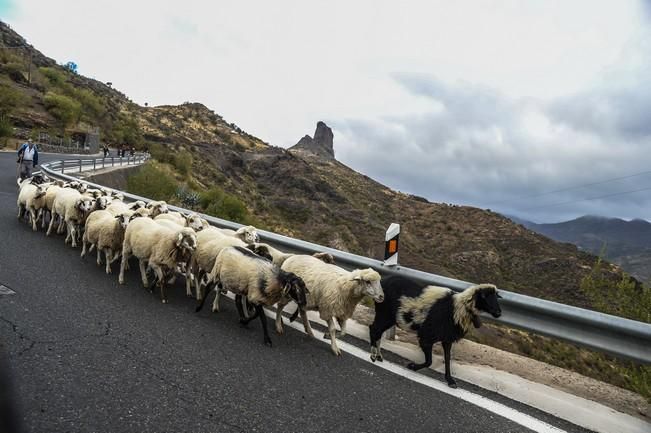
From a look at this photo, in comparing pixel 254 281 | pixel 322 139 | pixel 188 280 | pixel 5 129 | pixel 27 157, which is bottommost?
pixel 188 280

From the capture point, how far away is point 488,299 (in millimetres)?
4402

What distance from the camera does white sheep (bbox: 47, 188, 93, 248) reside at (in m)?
8.47

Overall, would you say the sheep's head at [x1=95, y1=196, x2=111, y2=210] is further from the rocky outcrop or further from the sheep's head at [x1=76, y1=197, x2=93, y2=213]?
the rocky outcrop

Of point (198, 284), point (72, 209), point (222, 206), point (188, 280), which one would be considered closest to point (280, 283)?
point (198, 284)

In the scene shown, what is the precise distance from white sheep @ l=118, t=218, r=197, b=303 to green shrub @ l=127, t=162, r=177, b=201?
18.1 metres

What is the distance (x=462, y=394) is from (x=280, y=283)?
7.76 feet

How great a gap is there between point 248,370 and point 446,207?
89.1 m

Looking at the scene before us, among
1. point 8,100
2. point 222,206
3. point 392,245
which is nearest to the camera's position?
point 392,245

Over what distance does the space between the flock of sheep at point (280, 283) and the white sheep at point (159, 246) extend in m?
0.01

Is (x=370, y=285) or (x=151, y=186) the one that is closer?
(x=370, y=285)

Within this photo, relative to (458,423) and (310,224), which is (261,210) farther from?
(458,423)

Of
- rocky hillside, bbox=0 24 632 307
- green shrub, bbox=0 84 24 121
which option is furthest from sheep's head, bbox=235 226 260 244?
green shrub, bbox=0 84 24 121

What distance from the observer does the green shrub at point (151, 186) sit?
78.9 ft

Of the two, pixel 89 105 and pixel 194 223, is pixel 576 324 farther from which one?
pixel 89 105
